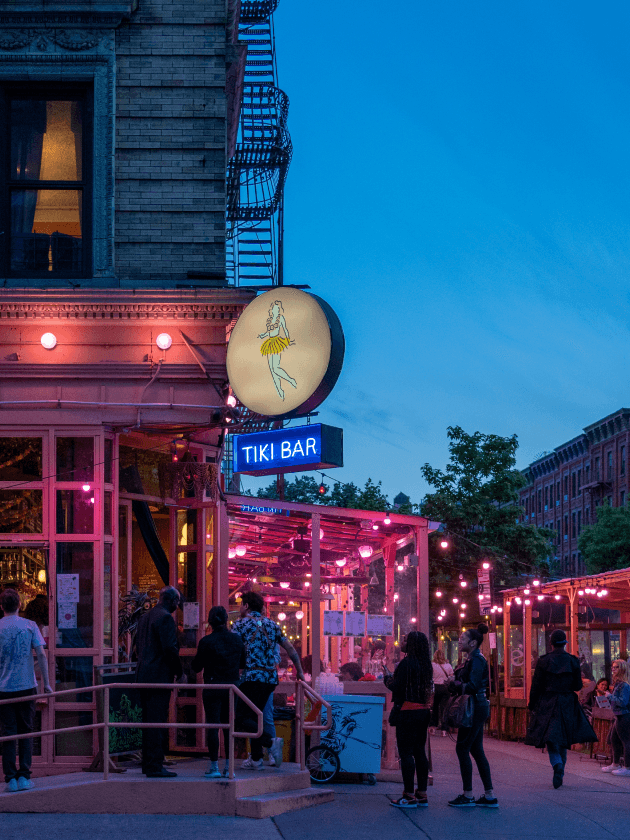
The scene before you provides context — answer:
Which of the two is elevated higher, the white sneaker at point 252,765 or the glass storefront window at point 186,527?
the glass storefront window at point 186,527

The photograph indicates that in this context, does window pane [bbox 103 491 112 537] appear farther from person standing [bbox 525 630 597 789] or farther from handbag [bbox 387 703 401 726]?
person standing [bbox 525 630 597 789]

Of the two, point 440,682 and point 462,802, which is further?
point 440,682

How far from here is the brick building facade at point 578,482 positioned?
73688mm

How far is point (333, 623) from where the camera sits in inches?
591

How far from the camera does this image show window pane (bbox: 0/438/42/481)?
39.3ft

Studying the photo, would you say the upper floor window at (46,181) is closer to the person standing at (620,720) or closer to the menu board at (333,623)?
the menu board at (333,623)

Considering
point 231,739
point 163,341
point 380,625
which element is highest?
point 163,341

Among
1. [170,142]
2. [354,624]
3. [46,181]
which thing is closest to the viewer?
[170,142]

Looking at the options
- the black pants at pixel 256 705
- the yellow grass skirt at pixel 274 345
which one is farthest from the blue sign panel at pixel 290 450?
the black pants at pixel 256 705

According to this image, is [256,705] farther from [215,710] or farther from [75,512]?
[75,512]

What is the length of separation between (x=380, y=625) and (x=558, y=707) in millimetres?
3022

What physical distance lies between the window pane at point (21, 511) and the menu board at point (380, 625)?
531 cm

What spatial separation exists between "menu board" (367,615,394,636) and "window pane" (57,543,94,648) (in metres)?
4.78

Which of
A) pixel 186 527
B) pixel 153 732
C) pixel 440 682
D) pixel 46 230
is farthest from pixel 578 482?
pixel 153 732
